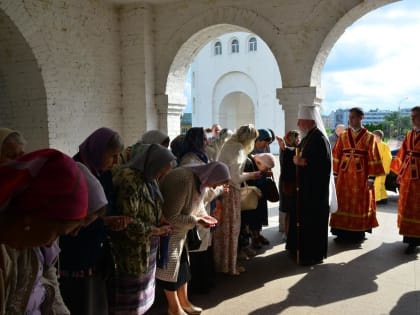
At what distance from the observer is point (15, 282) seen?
139 cm

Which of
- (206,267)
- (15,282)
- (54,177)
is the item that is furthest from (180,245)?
(54,177)

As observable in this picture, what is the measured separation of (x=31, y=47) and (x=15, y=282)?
4.91 meters

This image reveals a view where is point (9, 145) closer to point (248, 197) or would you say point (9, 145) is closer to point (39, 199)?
point (39, 199)

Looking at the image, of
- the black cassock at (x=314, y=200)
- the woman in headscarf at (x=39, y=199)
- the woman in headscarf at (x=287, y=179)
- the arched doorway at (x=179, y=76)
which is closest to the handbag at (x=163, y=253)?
the woman in headscarf at (x=39, y=199)

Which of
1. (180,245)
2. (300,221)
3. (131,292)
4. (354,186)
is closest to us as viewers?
(131,292)

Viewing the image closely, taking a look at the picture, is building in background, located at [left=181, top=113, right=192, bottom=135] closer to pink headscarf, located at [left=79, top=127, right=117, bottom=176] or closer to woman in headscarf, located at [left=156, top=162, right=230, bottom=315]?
woman in headscarf, located at [left=156, top=162, right=230, bottom=315]

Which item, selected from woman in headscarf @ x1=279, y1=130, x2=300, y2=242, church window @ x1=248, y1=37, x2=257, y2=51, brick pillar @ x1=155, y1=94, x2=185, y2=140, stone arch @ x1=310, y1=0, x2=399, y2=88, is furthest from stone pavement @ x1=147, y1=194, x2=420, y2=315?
church window @ x1=248, y1=37, x2=257, y2=51

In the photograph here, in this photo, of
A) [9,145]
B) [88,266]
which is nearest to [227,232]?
[88,266]

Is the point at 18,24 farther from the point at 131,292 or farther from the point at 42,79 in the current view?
the point at 131,292

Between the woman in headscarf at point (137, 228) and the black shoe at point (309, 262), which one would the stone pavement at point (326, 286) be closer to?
the black shoe at point (309, 262)

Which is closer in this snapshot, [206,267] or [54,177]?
[54,177]

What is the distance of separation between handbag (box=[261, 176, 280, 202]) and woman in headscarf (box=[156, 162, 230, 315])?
75.1 inches

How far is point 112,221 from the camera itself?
215 centimetres

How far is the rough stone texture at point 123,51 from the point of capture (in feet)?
18.3
